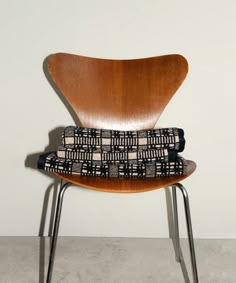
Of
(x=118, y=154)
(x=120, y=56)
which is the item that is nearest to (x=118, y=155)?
(x=118, y=154)

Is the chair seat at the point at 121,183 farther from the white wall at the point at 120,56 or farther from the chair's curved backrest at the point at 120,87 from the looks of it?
the white wall at the point at 120,56

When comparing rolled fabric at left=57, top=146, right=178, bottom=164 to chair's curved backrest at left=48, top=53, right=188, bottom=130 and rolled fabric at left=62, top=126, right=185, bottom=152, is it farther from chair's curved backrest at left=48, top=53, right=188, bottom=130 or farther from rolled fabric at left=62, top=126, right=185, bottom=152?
chair's curved backrest at left=48, top=53, right=188, bottom=130

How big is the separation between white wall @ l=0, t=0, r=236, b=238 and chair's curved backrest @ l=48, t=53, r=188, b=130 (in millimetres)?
103

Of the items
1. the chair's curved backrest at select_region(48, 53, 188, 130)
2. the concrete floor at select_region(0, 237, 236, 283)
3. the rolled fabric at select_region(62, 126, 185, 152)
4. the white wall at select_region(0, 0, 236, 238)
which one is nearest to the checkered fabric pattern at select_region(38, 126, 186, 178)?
the rolled fabric at select_region(62, 126, 185, 152)

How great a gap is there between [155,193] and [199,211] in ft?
0.65

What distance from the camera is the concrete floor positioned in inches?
48.6

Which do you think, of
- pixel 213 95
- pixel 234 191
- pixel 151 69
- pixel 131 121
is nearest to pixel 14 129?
pixel 131 121

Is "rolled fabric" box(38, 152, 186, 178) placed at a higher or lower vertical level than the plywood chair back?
lower

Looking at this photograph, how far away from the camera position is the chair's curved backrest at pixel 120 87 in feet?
3.91

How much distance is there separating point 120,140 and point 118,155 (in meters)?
0.05

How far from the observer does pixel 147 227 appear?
4.89 feet

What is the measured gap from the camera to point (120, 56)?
130cm

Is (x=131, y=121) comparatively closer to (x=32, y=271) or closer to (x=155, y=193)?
(x=155, y=193)

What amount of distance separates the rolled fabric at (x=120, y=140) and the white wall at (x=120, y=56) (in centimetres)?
30
